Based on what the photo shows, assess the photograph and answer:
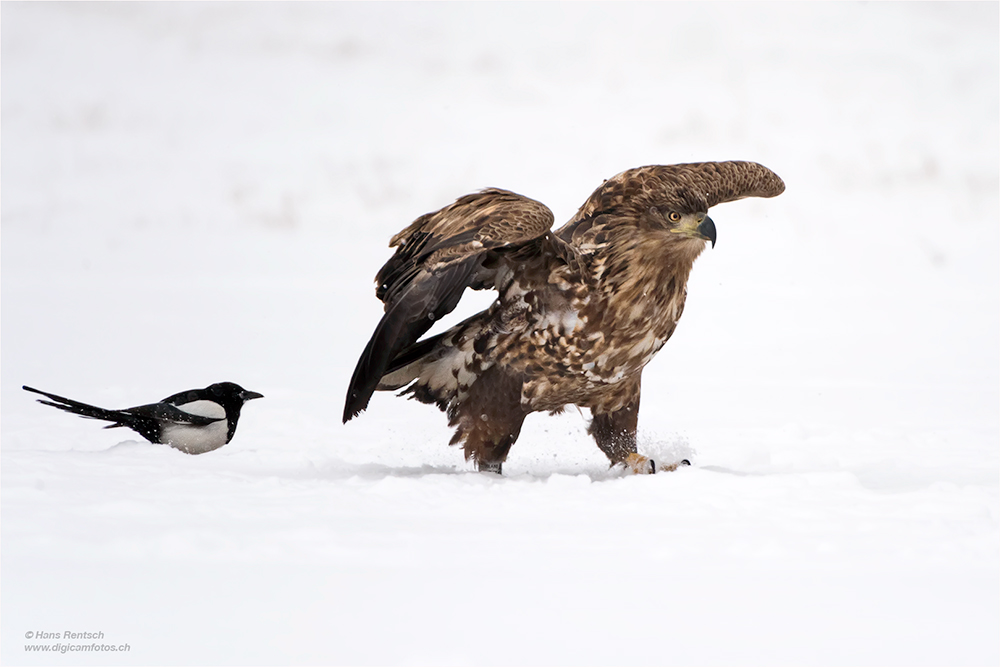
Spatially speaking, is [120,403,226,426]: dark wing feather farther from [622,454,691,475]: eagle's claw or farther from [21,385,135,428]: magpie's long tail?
[622,454,691,475]: eagle's claw

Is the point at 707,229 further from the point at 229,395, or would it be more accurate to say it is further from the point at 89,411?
the point at 89,411

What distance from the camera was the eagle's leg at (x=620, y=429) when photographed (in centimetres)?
639

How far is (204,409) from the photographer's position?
22.6 ft

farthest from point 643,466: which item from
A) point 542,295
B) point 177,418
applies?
point 177,418

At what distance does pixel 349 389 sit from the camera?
227 inches

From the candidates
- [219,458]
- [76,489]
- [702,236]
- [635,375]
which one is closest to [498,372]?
[635,375]

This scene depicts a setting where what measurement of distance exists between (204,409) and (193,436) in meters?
0.18

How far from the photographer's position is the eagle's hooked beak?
5.74 metres

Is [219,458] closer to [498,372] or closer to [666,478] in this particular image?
[498,372]

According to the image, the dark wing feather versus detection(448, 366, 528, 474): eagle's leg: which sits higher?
detection(448, 366, 528, 474): eagle's leg

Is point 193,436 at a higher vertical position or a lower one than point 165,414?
lower

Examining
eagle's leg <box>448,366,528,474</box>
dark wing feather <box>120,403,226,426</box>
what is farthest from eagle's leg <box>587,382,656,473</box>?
dark wing feather <box>120,403,226,426</box>

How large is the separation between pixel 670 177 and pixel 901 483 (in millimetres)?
2171

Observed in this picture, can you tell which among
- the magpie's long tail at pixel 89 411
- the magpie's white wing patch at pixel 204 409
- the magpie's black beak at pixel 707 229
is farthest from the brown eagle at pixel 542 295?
the magpie's long tail at pixel 89 411
